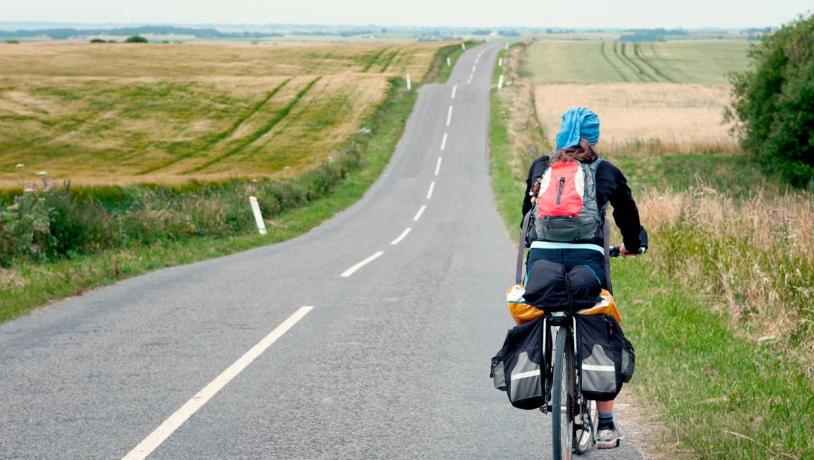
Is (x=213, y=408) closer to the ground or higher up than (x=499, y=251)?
higher up

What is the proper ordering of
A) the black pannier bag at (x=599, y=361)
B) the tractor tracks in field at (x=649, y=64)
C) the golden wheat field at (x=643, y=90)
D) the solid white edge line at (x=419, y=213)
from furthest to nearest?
1. the tractor tracks in field at (x=649, y=64)
2. the golden wheat field at (x=643, y=90)
3. the solid white edge line at (x=419, y=213)
4. the black pannier bag at (x=599, y=361)

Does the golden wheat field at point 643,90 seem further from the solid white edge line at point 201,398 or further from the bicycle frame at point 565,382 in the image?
the bicycle frame at point 565,382

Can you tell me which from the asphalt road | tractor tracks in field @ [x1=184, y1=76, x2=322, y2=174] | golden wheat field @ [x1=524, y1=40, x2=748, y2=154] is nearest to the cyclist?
the asphalt road

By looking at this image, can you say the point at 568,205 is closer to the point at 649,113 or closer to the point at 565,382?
the point at 565,382

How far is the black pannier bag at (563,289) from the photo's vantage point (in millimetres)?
4184

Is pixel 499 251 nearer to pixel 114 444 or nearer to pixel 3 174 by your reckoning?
pixel 114 444

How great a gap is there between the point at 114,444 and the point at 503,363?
2.37 meters

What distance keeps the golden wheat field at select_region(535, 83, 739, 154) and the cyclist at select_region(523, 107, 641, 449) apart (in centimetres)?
3957

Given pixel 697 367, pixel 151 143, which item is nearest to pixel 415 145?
pixel 151 143

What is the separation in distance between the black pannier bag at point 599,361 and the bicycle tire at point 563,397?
9 cm

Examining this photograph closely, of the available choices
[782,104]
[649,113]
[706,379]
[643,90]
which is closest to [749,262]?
[706,379]

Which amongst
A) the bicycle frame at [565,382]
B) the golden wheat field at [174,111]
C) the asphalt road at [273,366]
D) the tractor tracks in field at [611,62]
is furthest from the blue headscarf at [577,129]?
the tractor tracks in field at [611,62]

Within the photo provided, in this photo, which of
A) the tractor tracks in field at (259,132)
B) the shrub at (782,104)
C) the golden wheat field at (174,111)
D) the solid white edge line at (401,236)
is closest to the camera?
the solid white edge line at (401,236)

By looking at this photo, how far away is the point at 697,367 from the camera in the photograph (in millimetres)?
6598
